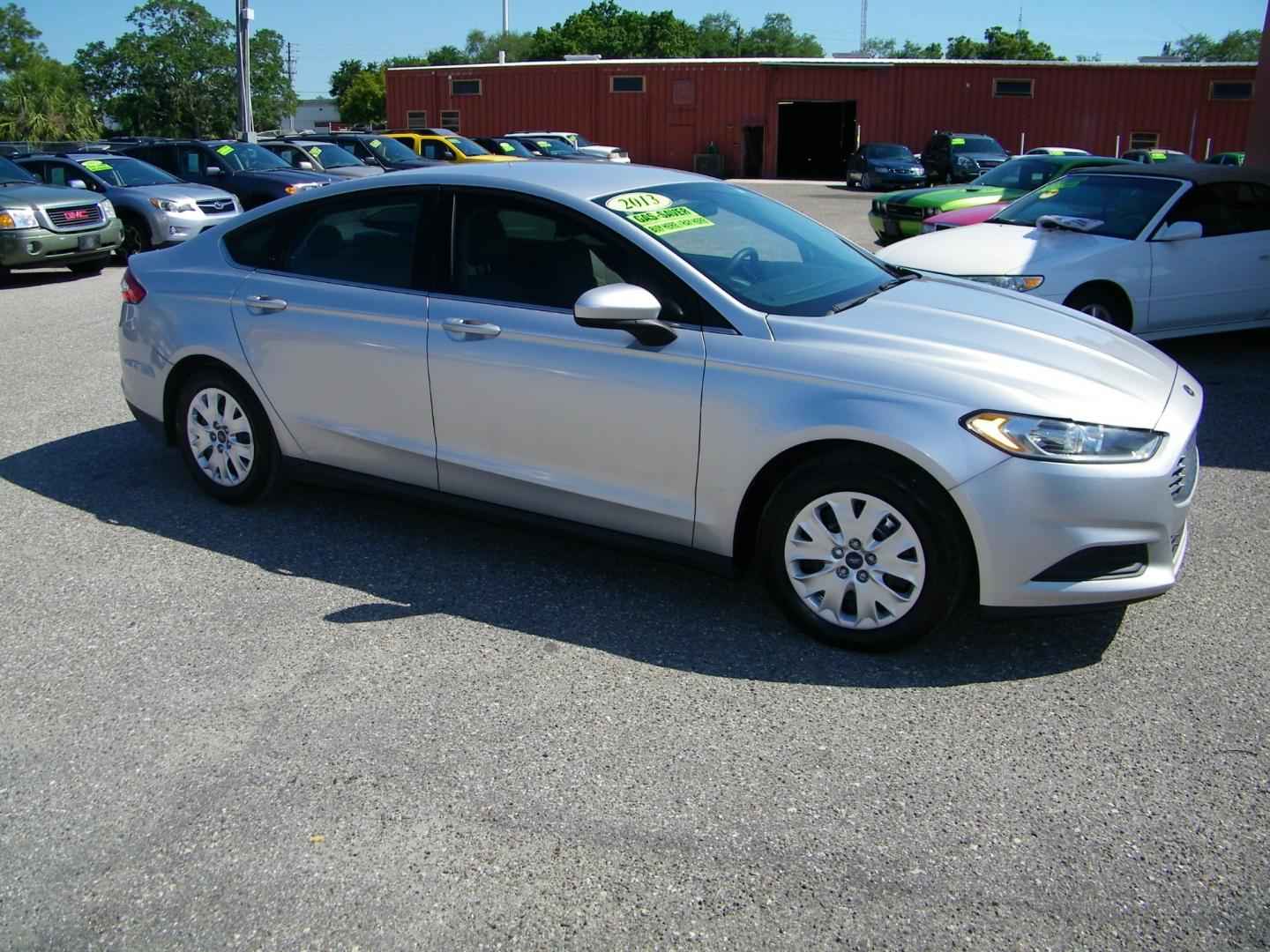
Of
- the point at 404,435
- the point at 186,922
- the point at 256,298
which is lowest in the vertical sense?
the point at 186,922

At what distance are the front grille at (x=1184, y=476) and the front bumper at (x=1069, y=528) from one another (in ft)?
0.05

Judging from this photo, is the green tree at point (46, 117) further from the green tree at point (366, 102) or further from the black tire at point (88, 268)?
the green tree at point (366, 102)

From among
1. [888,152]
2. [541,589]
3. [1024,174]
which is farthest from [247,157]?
[888,152]

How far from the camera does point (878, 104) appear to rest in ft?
138

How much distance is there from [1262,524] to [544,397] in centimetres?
343

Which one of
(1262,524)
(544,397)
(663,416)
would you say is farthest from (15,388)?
(1262,524)

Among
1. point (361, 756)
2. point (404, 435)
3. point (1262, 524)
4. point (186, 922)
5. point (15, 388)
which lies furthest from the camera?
point (15, 388)

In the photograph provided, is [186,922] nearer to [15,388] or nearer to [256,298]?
[256,298]

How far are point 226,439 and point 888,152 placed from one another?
30.1 meters

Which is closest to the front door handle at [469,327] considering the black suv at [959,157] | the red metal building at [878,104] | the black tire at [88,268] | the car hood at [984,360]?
the car hood at [984,360]

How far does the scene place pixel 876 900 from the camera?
272 centimetres

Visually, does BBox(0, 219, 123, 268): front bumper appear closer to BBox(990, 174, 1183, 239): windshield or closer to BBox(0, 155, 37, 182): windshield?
BBox(0, 155, 37, 182): windshield

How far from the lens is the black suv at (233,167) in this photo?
16719 millimetres

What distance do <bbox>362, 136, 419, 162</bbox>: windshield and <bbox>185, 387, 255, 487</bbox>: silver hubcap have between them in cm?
1740
